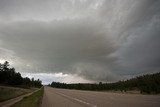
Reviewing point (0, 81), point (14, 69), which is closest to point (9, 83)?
point (0, 81)

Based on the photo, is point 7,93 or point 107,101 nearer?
point 107,101

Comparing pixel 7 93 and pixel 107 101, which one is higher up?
pixel 7 93

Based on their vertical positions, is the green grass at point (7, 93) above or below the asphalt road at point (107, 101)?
above

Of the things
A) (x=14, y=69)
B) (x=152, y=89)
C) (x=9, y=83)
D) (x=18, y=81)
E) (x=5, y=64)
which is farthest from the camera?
(x=14, y=69)

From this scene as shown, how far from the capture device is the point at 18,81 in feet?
466

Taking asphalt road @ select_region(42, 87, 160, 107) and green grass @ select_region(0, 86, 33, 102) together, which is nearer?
asphalt road @ select_region(42, 87, 160, 107)

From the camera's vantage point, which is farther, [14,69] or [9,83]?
[14,69]

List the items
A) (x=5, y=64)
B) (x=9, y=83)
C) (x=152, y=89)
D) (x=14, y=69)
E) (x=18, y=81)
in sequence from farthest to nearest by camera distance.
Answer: (x=14, y=69)
(x=5, y=64)
(x=18, y=81)
(x=9, y=83)
(x=152, y=89)

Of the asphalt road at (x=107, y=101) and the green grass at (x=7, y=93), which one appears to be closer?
the asphalt road at (x=107, y=101)

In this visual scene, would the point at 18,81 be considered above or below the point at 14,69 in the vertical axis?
below

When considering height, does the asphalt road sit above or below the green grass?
below

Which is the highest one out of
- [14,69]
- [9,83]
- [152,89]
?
[14,69]

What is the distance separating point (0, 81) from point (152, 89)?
10149cm

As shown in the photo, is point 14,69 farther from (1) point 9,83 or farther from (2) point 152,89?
(2) point 152,89
